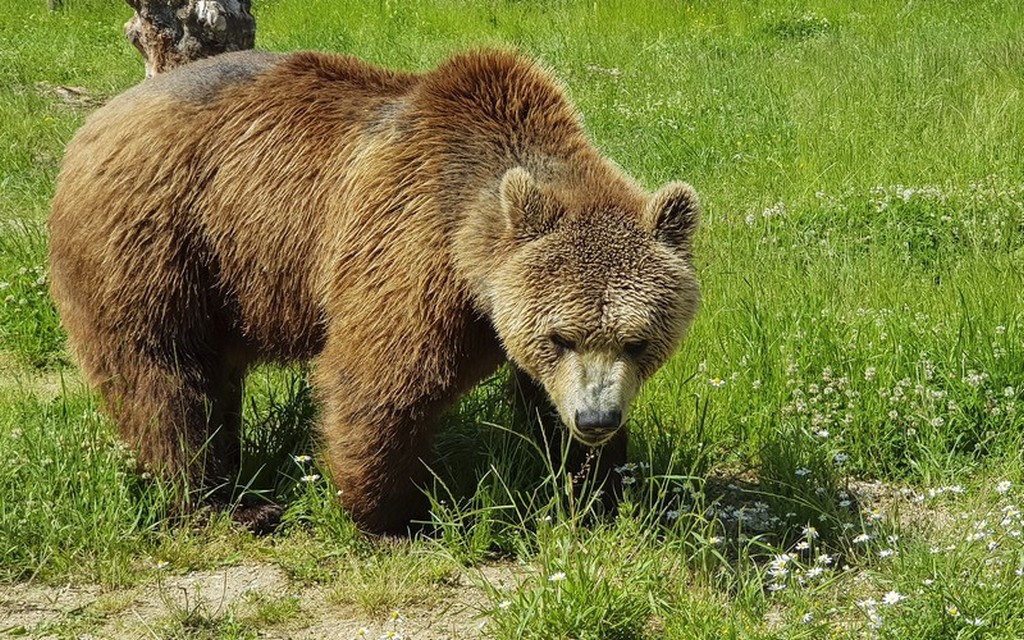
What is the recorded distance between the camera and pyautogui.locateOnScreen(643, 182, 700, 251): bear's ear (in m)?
4.19

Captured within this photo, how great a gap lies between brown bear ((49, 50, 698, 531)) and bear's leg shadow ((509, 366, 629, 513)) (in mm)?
62

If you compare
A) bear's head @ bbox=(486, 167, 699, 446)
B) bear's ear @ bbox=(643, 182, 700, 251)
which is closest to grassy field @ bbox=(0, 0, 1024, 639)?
bear's head @ bbox=(486, 167, 699, 446)

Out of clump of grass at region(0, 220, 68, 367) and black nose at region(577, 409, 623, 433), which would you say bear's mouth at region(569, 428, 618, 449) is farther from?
clump of grass at region(0, 220, 68, 367)

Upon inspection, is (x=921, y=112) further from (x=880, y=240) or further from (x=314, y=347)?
(x=314, y=347)

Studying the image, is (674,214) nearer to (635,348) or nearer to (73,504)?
(635,348)

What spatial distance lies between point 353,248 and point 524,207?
0.73 metres

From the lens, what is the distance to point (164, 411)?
4.73 metres

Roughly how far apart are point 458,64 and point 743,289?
2396mm

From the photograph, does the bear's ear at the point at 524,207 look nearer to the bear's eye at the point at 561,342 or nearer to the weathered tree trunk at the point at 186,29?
the bear's eye at the point at 561,342

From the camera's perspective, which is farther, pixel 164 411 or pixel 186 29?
pixel 186 29

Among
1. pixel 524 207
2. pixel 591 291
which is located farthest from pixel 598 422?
pixel 524 207

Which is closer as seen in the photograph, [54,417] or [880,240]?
[54,417]

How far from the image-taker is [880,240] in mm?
7281

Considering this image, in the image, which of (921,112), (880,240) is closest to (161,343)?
(880,240)
